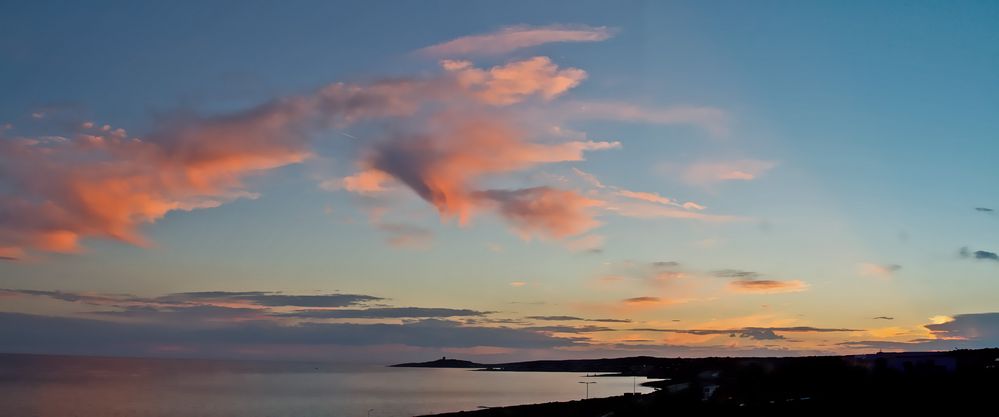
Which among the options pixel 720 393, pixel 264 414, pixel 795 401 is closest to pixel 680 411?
pixel 795 401

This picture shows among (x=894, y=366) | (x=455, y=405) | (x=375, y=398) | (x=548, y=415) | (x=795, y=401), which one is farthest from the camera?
(x=375, y=398)

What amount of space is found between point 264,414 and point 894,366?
7780 cm

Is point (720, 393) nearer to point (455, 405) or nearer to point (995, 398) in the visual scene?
point (995, 398)

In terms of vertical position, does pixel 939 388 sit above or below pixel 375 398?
above

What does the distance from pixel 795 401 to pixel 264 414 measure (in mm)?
71924

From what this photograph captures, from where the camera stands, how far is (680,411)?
63.8 m

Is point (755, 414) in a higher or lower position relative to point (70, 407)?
higher

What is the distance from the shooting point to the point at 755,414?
5350cm

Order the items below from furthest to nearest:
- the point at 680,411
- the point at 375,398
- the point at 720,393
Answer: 1. the point at 375,398
2. the point at 720,393
3. the point at 680,411

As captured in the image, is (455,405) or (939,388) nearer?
(939,388)

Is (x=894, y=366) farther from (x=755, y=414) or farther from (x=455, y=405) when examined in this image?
(x=455, y=405)

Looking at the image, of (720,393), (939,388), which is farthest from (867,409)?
(720,393)

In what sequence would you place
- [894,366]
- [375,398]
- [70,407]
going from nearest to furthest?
[894,366] → [70,407] → [375,398]

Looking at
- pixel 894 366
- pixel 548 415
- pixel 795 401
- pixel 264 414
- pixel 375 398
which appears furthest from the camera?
pixel 375 398
